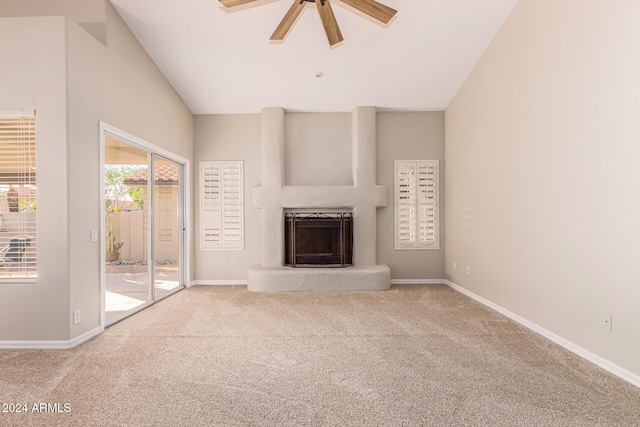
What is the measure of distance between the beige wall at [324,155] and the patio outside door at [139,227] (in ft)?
2.14

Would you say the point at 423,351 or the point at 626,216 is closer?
the point at 626,216

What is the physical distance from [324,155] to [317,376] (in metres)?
3.81

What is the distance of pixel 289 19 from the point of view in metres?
3.14

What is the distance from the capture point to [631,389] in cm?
218

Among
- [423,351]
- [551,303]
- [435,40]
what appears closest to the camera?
[423,351]

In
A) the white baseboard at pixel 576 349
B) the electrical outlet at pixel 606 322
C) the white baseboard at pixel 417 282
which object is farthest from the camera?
the white baseboard at pixel 417 282

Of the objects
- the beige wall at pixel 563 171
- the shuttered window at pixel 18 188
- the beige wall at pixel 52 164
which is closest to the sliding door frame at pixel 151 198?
the beige wall at pixel 52 164

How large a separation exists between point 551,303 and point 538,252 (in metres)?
0.48

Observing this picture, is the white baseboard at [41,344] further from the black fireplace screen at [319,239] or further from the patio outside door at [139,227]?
the black fireplace screen at [319,239]

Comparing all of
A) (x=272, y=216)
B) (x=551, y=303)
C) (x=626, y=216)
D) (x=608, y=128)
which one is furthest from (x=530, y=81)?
(x=272, y=216)

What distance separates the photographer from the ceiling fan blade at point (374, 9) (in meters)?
2.89

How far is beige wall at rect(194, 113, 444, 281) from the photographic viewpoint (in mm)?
5523

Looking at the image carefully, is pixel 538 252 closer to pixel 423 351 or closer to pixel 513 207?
pixel 513 207

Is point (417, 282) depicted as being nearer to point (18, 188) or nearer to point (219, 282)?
point (219, 282)
